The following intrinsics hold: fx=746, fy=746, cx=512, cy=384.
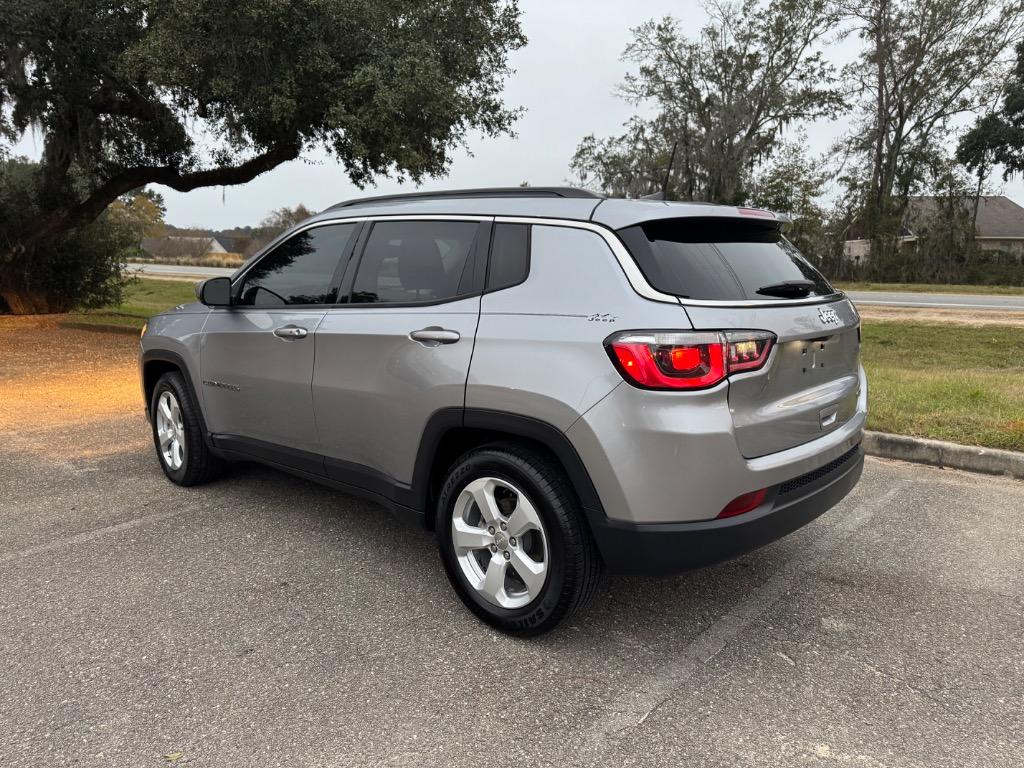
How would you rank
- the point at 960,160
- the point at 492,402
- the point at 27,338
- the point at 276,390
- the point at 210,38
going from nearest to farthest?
the point at 492,402 < the point at 276,390 < the point at 210,38 < the point at 27,338 < the point at 960,160

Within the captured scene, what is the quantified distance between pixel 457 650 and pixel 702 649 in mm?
970

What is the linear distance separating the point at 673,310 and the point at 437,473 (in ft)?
4.32

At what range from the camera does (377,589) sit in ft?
11.3

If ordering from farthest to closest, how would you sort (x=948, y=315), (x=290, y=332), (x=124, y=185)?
(x=948, y=315), (x=124, y=185), (x=290, y=332)

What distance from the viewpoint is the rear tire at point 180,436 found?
4.68 meters

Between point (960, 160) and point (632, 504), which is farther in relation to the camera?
point (960, 160)

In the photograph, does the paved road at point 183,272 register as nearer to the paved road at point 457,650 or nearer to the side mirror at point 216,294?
the side mirror at point 216,294

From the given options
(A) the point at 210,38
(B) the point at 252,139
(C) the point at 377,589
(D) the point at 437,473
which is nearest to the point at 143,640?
(C) the point at 377,589

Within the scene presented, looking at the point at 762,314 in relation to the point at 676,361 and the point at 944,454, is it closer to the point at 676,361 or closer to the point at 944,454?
the point at 676,361

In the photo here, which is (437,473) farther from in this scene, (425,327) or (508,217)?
(508,217)

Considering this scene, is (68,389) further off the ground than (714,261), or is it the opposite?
(714,261)

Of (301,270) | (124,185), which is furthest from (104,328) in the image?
(301,270)

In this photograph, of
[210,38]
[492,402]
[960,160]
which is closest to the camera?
[492,402]

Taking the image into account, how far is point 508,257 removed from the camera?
122 inches
